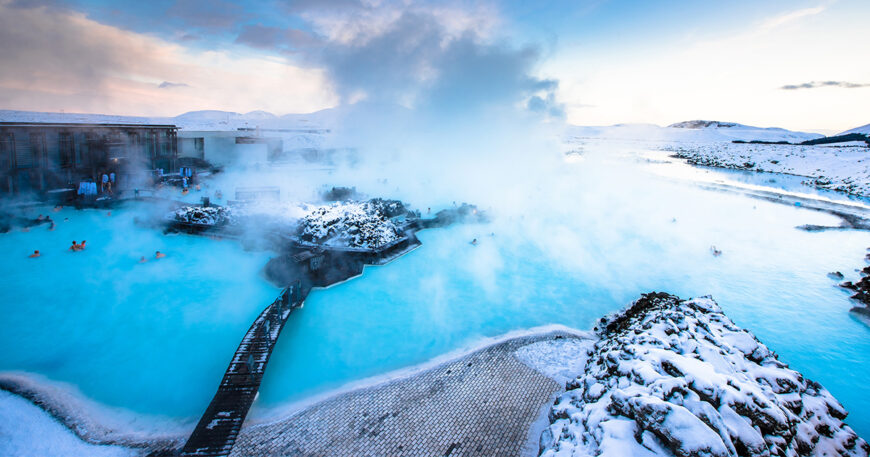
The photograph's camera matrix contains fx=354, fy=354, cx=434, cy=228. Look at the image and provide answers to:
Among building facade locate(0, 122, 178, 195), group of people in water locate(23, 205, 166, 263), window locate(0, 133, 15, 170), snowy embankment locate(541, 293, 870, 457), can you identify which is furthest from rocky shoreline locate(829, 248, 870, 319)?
window locate(0, 133, 15, 170)

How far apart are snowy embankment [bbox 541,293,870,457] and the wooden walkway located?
480 cm

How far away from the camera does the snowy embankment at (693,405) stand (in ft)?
→ 13.9

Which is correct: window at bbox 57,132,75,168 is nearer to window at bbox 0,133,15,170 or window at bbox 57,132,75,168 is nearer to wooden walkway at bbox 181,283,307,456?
window at bbox 0,133,15,170

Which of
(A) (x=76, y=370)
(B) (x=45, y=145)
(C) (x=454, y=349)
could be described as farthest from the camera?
(B) (x=45, y=145)

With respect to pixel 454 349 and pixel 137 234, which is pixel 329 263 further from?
pixel 137 234

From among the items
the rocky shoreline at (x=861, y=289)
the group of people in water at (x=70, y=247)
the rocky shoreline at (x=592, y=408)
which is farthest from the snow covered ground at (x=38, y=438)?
the rocky shoreline at (x=861, y=289)

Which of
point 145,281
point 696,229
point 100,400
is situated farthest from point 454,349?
point 696,229

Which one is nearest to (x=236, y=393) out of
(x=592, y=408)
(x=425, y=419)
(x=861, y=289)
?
(x=425, y=419)

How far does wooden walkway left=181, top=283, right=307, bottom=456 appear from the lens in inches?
209

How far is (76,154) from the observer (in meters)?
18.4

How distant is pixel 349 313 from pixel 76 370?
5.62m

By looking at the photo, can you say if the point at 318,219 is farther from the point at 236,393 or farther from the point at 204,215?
the point at 236,393

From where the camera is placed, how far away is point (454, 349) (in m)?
8.48

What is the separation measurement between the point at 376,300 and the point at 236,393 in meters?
4.84
